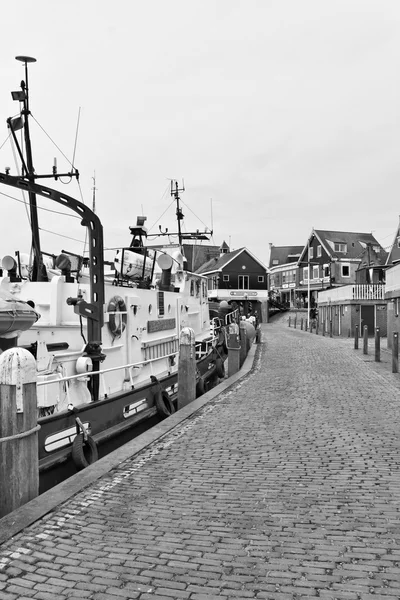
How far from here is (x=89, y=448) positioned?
684cm

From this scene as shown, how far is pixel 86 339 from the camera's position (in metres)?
8.81

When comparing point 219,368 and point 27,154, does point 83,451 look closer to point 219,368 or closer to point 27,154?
point 27,154

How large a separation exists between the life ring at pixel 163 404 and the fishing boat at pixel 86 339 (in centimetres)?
2

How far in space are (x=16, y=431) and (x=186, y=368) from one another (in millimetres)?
5163

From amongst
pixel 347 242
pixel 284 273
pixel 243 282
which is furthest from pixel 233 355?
pixel 284 273

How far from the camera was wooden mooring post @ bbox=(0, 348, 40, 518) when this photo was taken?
4445mm

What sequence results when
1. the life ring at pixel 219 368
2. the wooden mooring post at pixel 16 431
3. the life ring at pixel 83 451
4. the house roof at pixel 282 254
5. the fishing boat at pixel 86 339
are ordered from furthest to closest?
the house roof at pixel 282 254 → the life ring at pixel 219 368 → the fishing boat at pixel 86 339 → the life ring at pixel 83 451 → the wooden mooring post at pixel 16 431

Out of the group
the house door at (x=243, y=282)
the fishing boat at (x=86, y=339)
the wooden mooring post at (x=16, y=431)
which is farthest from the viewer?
the house door at (x=243, y=282)

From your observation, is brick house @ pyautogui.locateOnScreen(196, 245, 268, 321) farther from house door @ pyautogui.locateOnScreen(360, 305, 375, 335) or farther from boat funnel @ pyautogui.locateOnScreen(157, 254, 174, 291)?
boat funnel @ pyautogui.locateOnScreen(157, 254, 174, 291)

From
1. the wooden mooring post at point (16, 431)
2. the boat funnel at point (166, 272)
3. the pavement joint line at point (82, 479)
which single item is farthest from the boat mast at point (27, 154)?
the wooden mooring post at point (16, 431)

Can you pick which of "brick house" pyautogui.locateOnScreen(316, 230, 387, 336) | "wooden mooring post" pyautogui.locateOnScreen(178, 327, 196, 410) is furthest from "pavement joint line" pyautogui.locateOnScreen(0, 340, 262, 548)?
"brick house" pyautogui.locateOnScreen(316, 230, 387, 336)

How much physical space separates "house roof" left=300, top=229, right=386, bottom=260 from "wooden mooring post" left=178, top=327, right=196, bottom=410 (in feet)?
162

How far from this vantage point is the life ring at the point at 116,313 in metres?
9.45

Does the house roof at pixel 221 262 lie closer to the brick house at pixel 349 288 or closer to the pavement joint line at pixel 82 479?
the brick house at pixel 349 288
